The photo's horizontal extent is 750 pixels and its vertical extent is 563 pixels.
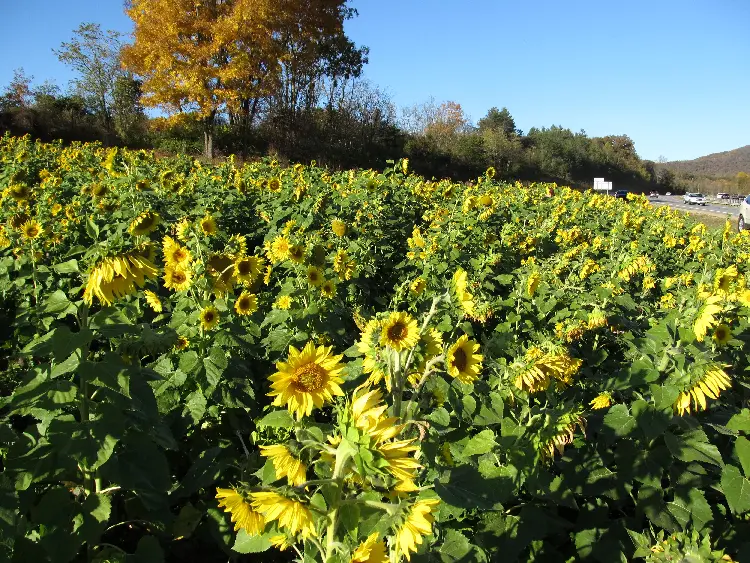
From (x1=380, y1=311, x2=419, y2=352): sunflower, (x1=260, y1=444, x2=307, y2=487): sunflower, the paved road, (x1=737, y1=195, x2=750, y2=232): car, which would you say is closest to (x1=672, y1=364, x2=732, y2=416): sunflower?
(x1=380, y1=311, x2=419, y2=352): sunflower

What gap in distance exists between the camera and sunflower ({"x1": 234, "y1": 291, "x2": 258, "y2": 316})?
131 inches

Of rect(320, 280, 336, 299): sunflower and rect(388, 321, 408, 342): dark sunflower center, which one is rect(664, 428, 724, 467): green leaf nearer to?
rect(388, 321, 408, 342): dark sunflower center

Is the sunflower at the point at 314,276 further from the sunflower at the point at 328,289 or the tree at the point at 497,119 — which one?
the tree at the point at 497,119

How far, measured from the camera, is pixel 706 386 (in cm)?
222

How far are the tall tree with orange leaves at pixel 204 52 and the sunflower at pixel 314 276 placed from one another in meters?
19.5

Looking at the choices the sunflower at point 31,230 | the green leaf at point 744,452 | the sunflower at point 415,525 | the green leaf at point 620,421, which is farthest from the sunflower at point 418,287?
the sunflower at point 31,230

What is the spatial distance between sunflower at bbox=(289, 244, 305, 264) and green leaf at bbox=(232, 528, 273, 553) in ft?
7.53

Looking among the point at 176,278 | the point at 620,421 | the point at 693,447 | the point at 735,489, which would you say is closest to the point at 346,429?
the point at 620,421

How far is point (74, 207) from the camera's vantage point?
6074 millimetres

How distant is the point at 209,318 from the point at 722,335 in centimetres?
304

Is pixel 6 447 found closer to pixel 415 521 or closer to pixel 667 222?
pixel 415 521

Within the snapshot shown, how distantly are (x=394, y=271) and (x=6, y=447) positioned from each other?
5.06 m

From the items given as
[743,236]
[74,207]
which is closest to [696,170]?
[743,236]

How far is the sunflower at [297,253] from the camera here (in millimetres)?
3727
